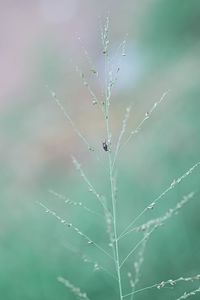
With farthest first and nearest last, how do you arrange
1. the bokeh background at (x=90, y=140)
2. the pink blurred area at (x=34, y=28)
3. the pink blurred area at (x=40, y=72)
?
the pink blurred area at (x=34, y=28)
the pink blurred area at (x=40, y=72)
the bokeh background at (x=90, y=140)

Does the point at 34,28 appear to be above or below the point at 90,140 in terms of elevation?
above

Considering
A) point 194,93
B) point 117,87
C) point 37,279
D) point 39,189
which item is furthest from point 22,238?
point 117,87

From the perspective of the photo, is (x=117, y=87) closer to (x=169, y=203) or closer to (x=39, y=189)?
(x=39, y=189)

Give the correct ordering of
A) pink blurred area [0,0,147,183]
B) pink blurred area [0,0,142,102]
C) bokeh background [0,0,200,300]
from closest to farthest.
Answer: bokeh background [0,0,200,300] → pink blurred area [0,0,147,183] → pink blurred area [0,0,142,102]

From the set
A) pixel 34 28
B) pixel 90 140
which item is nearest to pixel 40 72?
pixel 90 140

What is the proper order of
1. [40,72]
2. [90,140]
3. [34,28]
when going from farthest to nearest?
1. [34,28]
2. [40,72]
3. [90,140]

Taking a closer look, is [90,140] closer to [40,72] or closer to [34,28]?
[40,72]

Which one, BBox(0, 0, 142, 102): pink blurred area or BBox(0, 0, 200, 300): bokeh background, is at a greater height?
BBox(0, 0, 142, 102): pink blurred area

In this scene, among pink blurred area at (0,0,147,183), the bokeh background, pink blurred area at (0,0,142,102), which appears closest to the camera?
the bokeh background
